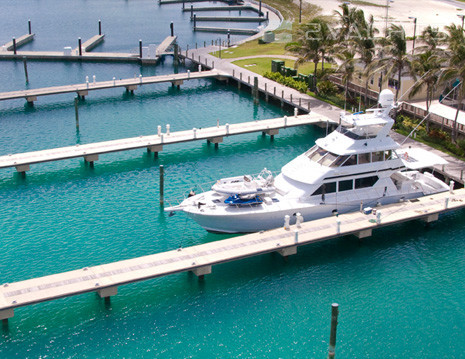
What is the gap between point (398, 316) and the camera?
110ft

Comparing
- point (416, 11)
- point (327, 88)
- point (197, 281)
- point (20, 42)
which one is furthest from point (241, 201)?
point (416, 11)

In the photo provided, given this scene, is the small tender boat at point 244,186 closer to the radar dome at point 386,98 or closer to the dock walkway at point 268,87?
the radar dome at point 386,98

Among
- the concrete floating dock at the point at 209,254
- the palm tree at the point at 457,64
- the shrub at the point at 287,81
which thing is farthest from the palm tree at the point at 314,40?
the concrete floating dock at the point at 209,254

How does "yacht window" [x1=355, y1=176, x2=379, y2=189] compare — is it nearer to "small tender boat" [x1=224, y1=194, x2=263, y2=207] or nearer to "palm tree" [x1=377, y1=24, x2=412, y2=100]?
"small tender boat" [x1=224, y1=194, x2=263, y2=207]

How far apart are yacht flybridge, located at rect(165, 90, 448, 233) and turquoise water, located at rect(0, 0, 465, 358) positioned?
2.19 metres

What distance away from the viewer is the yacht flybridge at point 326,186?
39562 mm

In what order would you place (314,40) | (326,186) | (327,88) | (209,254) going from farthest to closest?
(327,88) → (314,40) → (326,186) → (209,254)

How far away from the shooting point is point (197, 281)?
118 feet

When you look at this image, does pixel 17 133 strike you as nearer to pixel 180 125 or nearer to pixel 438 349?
pixel 180 125

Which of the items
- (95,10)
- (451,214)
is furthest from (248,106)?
(95,10)

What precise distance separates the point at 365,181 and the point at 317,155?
3.67 metres

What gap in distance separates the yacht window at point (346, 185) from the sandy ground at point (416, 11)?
57.3m

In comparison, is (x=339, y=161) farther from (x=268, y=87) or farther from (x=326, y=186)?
(x=268, y=87)

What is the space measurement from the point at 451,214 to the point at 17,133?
130 feet
